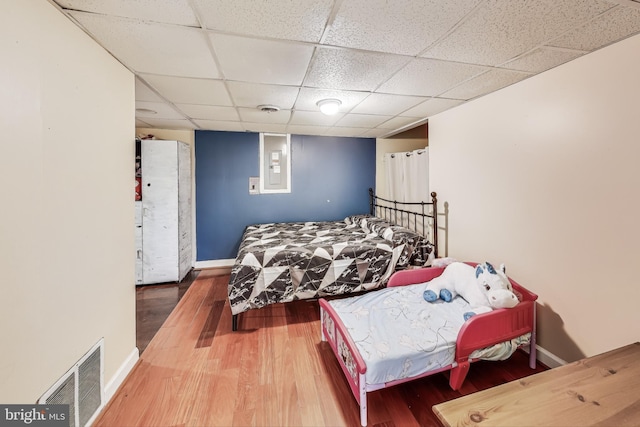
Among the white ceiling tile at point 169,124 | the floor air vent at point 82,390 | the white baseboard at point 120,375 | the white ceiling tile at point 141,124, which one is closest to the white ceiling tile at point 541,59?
the floor air vent at point 82,390

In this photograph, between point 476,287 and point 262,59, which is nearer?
point 262,59

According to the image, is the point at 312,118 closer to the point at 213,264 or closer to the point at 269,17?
the point at 269,17

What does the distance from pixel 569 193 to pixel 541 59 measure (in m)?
0.95

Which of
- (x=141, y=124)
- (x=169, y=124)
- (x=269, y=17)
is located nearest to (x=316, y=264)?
(x=269, y=17)

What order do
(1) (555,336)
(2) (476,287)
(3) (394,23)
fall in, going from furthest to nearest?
(2) (476,287)
(1) (555,336)
(3) (394,23)

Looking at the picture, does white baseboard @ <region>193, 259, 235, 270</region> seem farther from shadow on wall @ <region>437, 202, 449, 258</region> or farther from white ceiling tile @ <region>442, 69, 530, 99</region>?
white ceiling tile @ <region>442, 69, 530, 99</region>

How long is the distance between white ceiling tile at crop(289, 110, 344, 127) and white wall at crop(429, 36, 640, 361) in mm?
1582

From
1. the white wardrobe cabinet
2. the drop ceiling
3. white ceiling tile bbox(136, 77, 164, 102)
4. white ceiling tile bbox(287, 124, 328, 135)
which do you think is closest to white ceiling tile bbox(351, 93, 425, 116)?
the drop ceiling

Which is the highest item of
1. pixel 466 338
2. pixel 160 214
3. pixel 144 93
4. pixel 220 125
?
pixel 220 125

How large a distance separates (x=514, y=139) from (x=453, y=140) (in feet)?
2.34

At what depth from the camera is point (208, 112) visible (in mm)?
3018

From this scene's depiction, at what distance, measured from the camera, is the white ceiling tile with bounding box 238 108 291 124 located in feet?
9.69

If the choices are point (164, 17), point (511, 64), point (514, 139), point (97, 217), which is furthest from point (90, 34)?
point (514, 139)

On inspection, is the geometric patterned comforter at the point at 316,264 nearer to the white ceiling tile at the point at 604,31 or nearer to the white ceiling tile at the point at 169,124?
the white ceiling tile at the point at 169,124
